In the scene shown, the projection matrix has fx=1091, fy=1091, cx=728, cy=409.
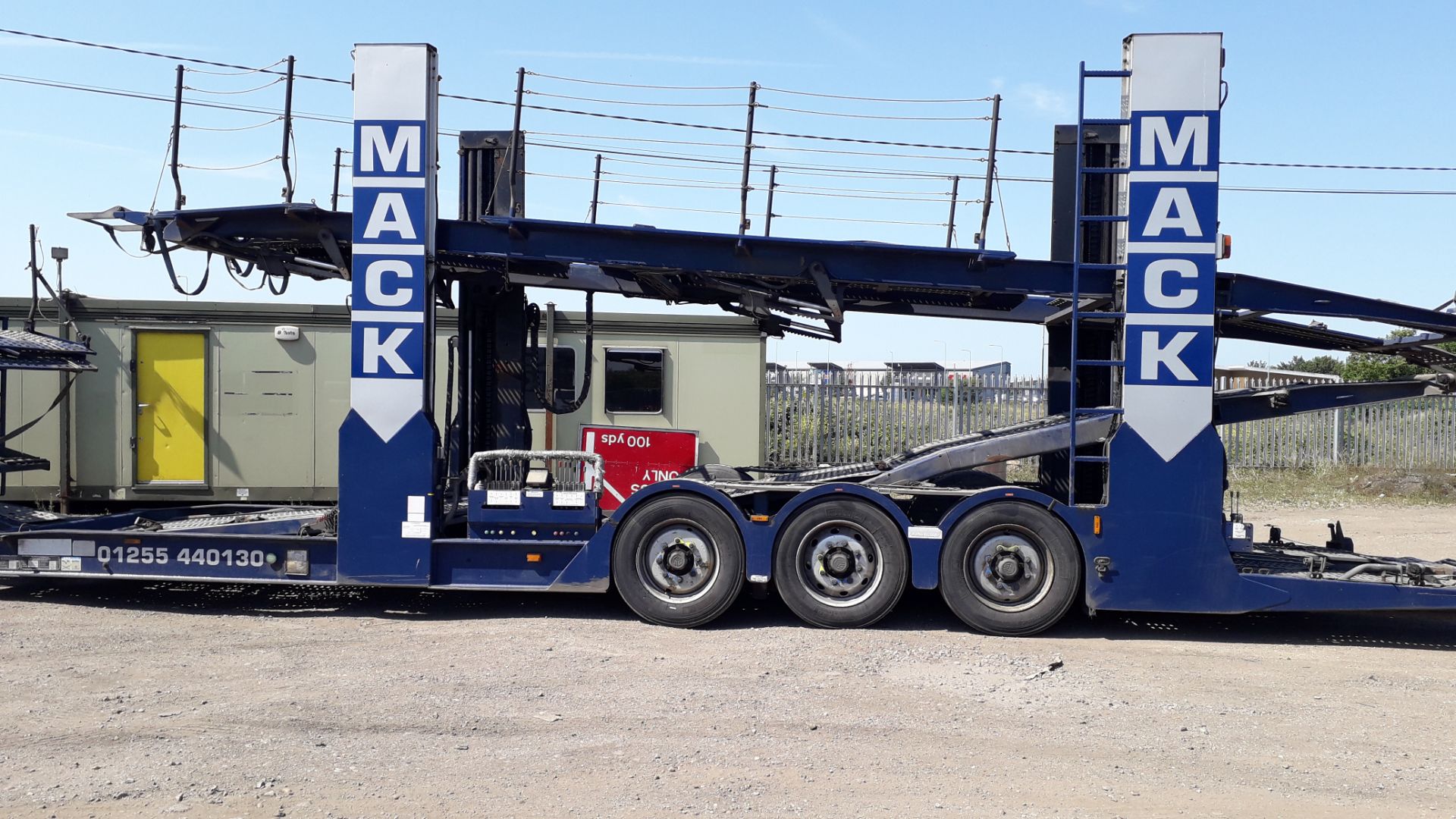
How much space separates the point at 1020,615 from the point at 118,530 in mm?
6865

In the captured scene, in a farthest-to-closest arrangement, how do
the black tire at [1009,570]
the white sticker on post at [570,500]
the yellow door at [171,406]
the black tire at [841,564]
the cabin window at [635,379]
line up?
the cabin window at [635,379], the yellow door at [171,406], the white sticker on post at [570,500], the black tire at [841,564], the black tire at [1009,570]

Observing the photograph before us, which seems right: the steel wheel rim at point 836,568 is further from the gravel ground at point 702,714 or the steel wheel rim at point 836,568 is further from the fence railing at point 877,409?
the fence railing at point 877,409

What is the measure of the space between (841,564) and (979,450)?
1349 millimetres

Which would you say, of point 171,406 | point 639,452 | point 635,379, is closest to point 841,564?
point 639,452

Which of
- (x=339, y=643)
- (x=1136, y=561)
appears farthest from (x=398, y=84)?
(x=1136, y=561)

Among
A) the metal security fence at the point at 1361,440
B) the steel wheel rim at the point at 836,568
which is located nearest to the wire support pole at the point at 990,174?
the steel wheel rim at the point at 836,568

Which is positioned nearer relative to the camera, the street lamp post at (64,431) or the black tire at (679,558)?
the black tire at (679,558)

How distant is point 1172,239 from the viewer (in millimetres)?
7652

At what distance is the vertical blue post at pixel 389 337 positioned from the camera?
7992 mm

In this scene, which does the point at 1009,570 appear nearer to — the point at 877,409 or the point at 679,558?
the point at 679,558

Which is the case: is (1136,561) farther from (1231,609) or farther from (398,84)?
(398,84)

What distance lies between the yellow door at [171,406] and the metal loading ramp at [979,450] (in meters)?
8.47

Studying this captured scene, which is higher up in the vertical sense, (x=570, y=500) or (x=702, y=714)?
(x=570, y=500)

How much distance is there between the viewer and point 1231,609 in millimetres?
Result: 7559
